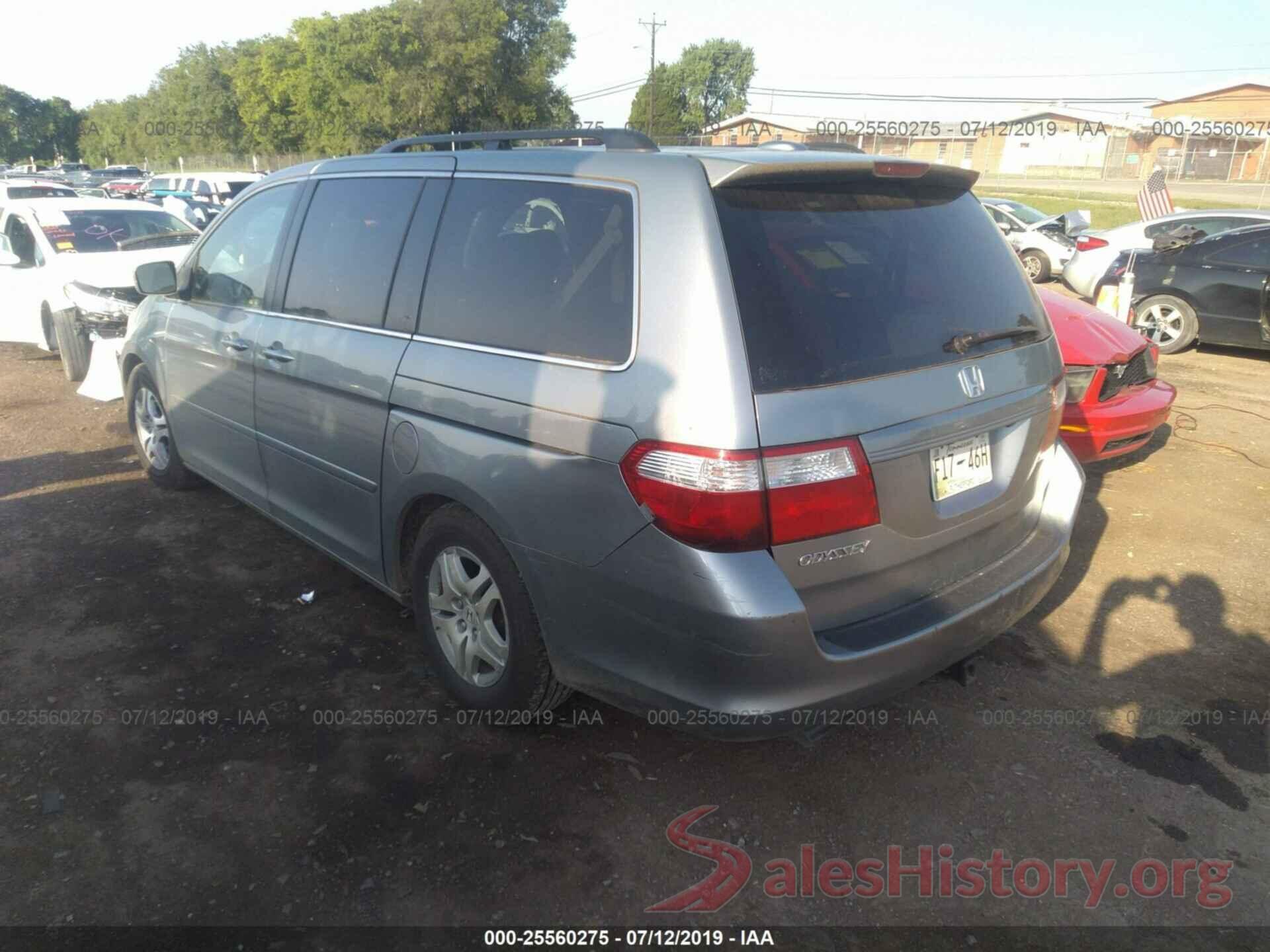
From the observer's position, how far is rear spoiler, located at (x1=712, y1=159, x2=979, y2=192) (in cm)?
242

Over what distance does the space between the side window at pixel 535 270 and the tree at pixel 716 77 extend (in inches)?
3770

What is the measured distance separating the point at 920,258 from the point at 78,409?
7424 millimetres

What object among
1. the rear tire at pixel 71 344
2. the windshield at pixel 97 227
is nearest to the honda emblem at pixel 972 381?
the rear tire at pixel 71 344

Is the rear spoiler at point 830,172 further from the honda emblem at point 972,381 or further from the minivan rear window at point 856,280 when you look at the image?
the honda emblem at point 972,381

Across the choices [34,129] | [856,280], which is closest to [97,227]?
[856,280]

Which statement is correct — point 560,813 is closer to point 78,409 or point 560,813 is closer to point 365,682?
point 365,682

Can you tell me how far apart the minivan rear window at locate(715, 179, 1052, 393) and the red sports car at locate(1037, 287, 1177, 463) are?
220cm

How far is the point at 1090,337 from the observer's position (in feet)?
16.9

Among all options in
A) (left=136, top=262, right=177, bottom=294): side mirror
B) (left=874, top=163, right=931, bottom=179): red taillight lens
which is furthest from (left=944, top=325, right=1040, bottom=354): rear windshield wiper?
(left=136, top=262, right=177, bottom=294): side mirror

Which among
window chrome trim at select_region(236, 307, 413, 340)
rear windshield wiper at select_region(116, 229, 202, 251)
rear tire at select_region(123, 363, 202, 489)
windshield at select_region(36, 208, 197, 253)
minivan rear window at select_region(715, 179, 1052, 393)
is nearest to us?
minivan rear window at select_region(715, 179, 1052, 393)

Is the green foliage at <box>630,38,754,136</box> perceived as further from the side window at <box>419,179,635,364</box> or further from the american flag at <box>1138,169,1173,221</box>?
the side window at <box>419,179,635,364</box>

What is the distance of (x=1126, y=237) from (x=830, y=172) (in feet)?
35.0

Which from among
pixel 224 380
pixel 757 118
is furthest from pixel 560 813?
pixel 757 118

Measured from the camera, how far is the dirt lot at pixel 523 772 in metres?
2.45
